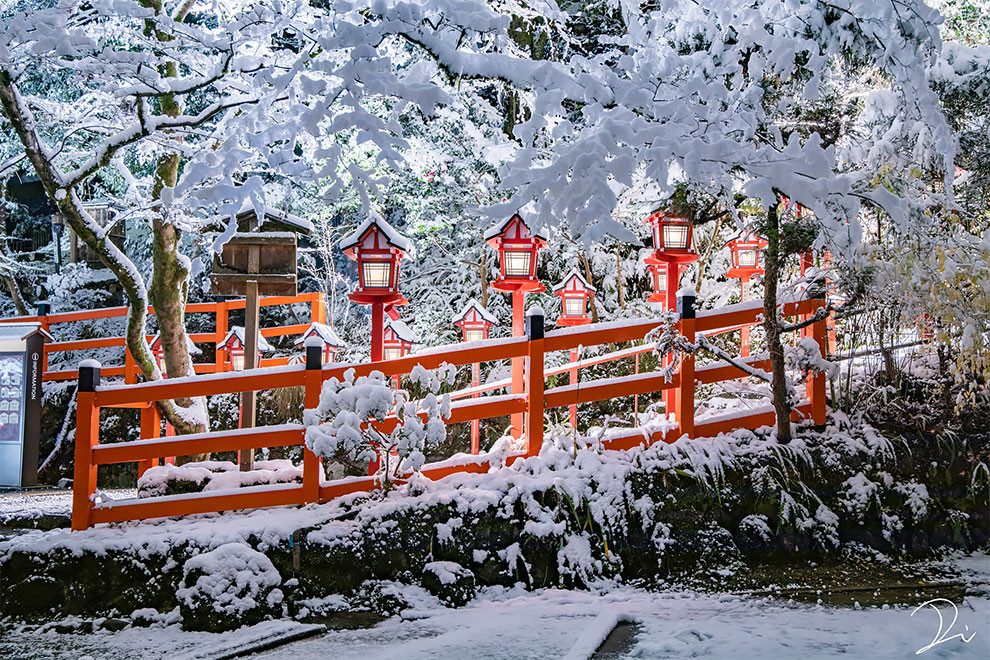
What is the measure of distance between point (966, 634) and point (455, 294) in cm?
861

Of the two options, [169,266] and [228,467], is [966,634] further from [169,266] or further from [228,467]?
[169,266]

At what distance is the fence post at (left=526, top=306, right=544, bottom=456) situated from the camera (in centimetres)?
471

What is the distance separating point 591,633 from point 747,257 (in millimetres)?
4550

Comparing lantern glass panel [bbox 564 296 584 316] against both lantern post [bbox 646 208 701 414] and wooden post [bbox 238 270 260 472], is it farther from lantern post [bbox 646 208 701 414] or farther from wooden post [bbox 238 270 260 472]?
wooden post [bbox 238 270 260 472]

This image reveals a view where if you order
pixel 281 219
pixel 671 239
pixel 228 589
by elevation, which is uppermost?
pixel 281 219

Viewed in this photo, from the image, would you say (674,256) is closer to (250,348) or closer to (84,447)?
(250,348)

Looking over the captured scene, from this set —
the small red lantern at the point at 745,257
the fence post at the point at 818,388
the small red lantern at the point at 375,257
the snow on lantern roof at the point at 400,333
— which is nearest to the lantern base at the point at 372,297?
the small red lantern at the point at 375,257

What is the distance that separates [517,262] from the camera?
228 inches

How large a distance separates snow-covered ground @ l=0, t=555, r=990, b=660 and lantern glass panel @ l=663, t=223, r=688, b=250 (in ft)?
9.09

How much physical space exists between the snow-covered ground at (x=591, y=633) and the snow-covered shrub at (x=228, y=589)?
0.40ft

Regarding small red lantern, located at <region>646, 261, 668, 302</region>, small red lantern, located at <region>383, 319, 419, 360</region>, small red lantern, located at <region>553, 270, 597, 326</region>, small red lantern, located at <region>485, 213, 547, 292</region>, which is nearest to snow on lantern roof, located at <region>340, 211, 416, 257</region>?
small red lantern, located at <region>485, 213, 547, 292</region>

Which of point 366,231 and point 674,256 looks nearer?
point 366,231

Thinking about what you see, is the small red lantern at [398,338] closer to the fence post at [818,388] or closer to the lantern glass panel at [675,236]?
the lantern glass panel at [675,236]

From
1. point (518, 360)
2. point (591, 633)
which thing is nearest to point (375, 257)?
point (518, 360)
